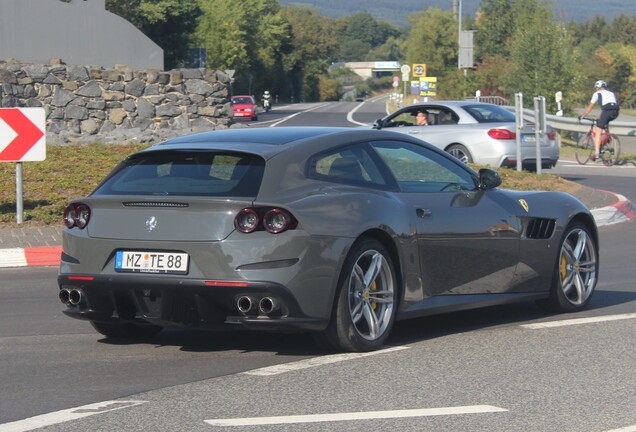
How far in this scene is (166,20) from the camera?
64.4 meters

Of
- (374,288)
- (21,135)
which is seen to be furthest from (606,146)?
(374,288)

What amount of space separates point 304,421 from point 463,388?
1155 mm

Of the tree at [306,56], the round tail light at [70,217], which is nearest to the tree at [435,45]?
the tree at [306,56]

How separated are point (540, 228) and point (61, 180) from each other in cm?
906

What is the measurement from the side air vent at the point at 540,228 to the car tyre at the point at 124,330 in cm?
286

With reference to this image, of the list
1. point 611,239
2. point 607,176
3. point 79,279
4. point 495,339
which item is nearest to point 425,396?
point 495,339

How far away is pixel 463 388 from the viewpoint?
6531 millimetres

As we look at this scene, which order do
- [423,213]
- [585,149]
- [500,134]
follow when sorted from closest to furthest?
[423,213] < [500,134] < [585,149]

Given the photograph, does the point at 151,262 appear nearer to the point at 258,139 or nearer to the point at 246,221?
the point at 246,221

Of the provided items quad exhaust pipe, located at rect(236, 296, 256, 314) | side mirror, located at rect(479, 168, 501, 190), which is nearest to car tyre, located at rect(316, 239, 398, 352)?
quad exhaust pipe, located at rect(236, 296, 256, 314)

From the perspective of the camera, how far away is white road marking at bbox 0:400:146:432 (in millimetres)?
5672

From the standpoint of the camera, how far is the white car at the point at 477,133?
2061 centimetres

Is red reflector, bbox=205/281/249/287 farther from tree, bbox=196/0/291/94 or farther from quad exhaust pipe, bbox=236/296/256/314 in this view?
tree, bbox=196/0/291/94

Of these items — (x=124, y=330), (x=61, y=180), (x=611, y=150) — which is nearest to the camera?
(x=124, y=330)
